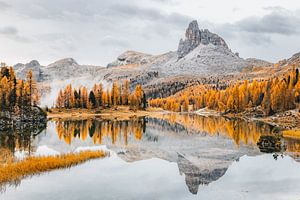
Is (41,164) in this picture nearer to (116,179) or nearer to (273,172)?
(116,179)

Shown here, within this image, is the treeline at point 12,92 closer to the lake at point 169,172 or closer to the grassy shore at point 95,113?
the lake at point 169,172

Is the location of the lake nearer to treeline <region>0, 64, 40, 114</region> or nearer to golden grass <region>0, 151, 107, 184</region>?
golden grass <region>0, 151, 107, 184</region>

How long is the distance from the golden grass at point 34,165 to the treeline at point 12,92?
62.6 m

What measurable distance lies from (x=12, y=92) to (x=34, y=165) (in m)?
73.2

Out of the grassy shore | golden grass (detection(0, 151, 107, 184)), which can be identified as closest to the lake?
golden grass (detection(0, 151, 107, 184))

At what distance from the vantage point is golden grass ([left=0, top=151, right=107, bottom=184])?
37.0 metres

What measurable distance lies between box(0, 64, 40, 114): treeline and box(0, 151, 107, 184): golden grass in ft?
205

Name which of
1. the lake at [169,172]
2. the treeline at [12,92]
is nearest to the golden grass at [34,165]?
the lake at [169,172]

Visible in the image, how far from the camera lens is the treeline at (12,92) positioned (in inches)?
4154

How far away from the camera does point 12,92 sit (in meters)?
109

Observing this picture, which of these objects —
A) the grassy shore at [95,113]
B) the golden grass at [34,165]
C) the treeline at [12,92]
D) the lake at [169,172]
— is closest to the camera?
the lake at [169,172]

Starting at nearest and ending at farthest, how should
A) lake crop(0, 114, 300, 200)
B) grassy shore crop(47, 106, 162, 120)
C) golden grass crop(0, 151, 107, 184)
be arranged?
1. lake crop(0, 114, 300, 200)
2. golden grass crop(0, 151, 107, 184)
3. grassy shore crop(47, 106, 162, 120)

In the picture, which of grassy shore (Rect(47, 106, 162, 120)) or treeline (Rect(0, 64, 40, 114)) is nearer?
treeline (Rect(0, 64, 40, 114))

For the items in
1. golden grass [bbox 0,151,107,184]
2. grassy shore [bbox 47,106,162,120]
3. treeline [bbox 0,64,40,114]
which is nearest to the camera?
golden grass [bbox 0,151,107,184]
